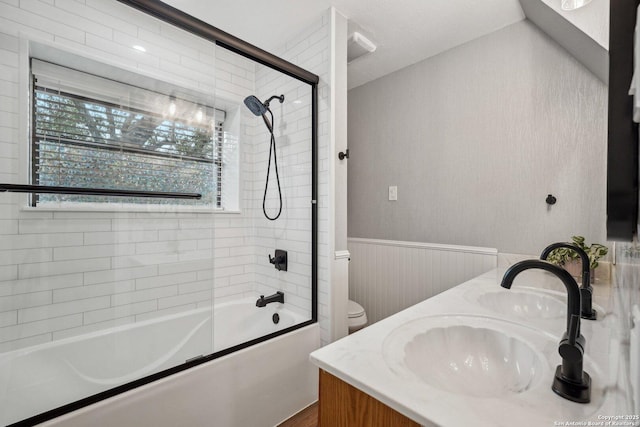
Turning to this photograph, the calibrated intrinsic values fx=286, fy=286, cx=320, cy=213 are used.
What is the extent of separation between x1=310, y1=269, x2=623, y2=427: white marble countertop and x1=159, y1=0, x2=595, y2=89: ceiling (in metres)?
1.73

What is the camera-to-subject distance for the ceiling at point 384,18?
174 centimetres

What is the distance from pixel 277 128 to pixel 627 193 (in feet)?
6.77

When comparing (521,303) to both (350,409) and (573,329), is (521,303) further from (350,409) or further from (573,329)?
(350,409)

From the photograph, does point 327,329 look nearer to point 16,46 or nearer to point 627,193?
point 627,193

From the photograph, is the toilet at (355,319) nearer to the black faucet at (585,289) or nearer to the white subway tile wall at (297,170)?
the white subway tile wall at (297,170)

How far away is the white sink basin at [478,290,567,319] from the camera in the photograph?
1.25 metres

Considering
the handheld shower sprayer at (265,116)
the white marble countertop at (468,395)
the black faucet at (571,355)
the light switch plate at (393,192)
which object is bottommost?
the white marble countertop at (468,395)

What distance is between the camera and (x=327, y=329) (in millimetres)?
1844

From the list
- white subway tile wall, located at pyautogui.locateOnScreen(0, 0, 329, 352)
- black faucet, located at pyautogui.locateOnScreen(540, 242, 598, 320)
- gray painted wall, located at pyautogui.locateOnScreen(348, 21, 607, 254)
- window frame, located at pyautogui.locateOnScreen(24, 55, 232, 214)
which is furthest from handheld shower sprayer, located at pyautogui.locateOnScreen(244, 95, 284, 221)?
black faucet, located at pyautogui.locateOnScreen(540, 242, 598, 320)

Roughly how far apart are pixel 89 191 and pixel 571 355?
1.83m

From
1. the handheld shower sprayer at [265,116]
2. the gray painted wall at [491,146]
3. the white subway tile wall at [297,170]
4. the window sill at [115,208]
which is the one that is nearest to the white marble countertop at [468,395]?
the gray painted wall at [491,146]

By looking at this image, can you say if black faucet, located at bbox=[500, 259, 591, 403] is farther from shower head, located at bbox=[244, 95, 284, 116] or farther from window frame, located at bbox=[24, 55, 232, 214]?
shower head, located at bbox=[244, 95, 284, 116]

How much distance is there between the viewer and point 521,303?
1337 millimetres

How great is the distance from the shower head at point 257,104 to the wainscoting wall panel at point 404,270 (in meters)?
1.39
